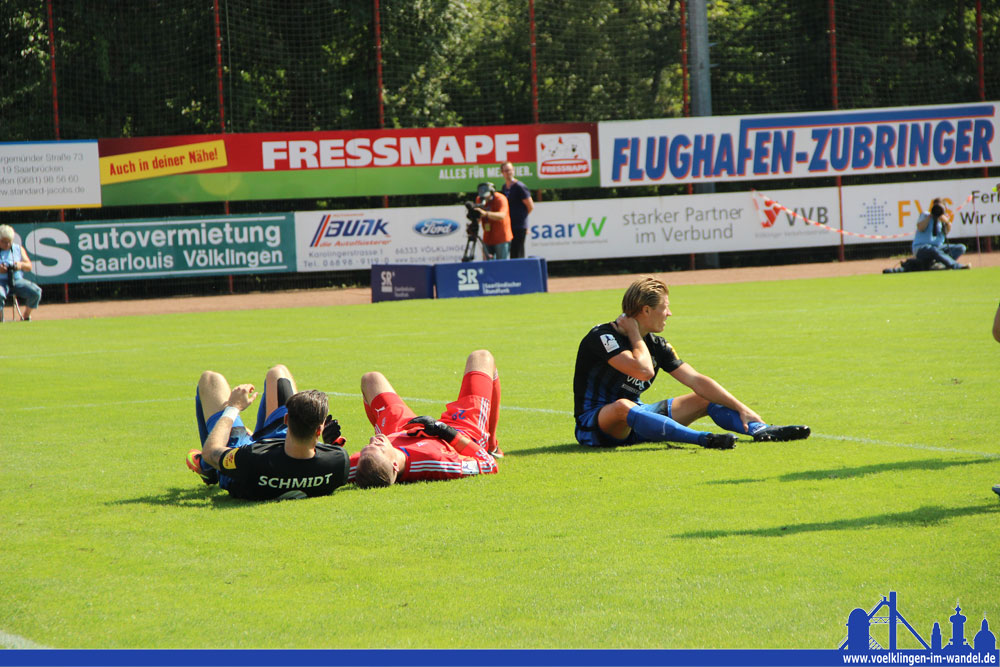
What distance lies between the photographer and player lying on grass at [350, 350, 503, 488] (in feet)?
23.6

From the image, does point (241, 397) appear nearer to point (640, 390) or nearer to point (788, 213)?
point (640, 390)

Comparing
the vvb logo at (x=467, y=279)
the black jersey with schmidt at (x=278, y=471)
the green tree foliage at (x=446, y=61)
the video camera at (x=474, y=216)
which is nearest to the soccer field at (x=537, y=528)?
the black jersey with schmidt at (x=278, y=471)

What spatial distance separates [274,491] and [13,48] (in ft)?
88.5

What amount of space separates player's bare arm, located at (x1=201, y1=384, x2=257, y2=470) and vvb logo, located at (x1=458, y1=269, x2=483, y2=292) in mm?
18039

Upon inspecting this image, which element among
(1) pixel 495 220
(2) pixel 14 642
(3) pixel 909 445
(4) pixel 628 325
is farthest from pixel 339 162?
(2) pixel 14 642

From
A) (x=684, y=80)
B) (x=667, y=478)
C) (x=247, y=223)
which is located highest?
(x=684, y=80)

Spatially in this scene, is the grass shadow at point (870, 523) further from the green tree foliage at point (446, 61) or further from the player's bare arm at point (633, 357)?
the green tree foliage at point (446, 61)

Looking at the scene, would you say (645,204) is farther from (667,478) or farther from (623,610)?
(623,610)

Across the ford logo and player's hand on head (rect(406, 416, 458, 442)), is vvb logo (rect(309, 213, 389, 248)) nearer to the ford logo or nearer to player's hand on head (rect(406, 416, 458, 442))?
the ford logo

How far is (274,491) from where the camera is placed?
682cm

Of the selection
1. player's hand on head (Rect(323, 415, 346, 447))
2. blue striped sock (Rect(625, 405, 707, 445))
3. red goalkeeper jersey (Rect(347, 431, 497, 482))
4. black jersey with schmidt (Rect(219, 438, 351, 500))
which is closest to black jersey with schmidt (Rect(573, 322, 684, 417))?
blue striped sock (Rect(625, 405, 707, 445))

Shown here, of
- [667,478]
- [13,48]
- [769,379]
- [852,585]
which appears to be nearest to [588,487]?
[667,478]

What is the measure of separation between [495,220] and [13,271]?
31.7ft

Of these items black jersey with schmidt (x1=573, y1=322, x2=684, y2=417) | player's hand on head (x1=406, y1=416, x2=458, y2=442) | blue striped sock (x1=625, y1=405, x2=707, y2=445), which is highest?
black jersey with schmidt (x1=573, y1=322, x2=684, y2=417)
